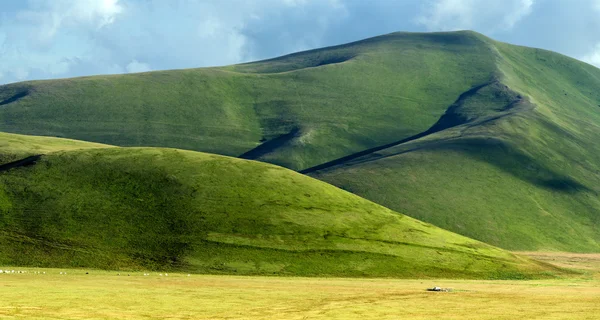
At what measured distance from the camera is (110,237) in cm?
12950

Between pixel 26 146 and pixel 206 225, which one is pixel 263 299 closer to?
pixel 206 225

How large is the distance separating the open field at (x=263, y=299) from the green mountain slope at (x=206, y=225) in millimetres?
16549

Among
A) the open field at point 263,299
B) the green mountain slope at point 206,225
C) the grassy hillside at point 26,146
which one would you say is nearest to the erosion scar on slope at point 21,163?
the green mountain slope at point 206,225

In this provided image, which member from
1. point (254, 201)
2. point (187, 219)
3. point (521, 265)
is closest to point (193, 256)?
point (187, 219)

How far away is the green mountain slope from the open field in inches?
652

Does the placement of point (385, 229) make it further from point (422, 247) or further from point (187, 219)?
point (187, 219)

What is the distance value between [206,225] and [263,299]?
198 ft

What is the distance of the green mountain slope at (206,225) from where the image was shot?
124m

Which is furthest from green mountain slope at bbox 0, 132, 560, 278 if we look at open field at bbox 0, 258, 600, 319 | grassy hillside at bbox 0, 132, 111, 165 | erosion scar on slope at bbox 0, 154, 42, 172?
open field at bbox 0, 258, 600, 319

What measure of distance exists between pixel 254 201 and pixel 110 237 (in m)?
28.7

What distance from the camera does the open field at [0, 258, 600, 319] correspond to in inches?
2474

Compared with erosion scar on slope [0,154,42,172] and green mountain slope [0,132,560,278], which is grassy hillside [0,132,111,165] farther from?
green mountain slope [0,132,560,278]

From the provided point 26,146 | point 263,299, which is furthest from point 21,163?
point 263,299

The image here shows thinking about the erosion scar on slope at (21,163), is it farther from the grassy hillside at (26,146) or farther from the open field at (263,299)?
the open field at (263,299)
